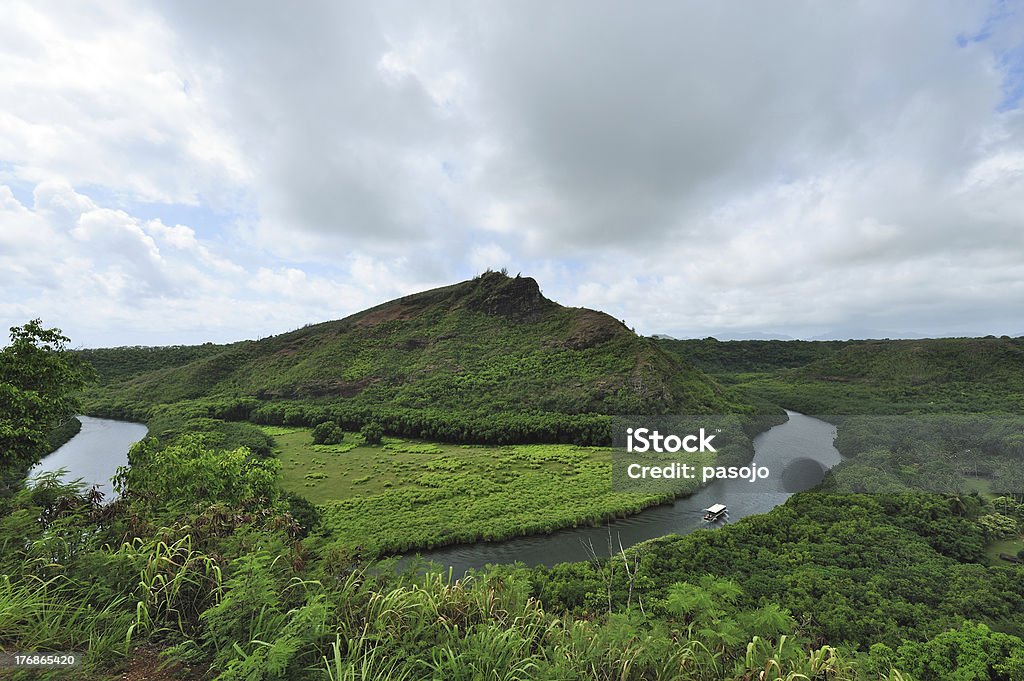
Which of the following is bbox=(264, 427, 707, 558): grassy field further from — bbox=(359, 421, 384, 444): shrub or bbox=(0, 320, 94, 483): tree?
bbox=(0, 320, 94, 483): tree

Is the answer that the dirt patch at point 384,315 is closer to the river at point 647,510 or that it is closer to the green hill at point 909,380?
the river at point 647,510

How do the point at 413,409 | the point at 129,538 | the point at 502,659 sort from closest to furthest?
the point at 502,659 < the point at 129,538 < the point at 413,409

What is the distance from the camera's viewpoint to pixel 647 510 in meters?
30.5

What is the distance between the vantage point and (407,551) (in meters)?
23.5

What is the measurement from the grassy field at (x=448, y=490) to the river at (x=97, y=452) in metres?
14.4

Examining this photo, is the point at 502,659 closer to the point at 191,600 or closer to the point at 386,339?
the point at 191,600

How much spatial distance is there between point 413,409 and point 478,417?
36.9ft

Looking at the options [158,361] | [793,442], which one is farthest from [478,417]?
[158,361]

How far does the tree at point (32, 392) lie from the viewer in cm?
1669

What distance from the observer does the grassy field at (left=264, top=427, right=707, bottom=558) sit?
1005 inches

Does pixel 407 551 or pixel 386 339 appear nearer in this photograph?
pixel 407 551

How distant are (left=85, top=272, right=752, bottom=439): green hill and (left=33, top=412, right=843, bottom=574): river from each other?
9.94 meters

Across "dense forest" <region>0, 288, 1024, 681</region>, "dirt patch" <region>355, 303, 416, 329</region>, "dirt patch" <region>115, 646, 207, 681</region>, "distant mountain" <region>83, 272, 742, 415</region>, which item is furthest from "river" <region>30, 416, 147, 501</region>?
"dirt patch" <region>355, 303, 416, 329</region>

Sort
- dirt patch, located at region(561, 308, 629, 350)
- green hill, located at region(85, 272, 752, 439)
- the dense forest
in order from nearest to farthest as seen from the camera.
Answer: the dense forest, green hill, located at region(85, 272, 752, 439), dirt patch, located at region(561, 308, 629, 350)
